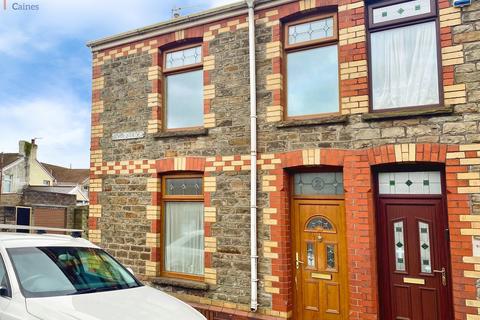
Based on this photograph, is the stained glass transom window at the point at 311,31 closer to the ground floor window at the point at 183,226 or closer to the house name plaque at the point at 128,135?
the ground floor window at the point at 183,226

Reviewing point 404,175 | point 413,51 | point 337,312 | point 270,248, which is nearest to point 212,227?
point 270,248

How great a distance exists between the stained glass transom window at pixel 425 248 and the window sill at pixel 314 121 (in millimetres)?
1949

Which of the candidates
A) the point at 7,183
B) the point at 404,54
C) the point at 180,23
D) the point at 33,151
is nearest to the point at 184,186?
the point at 180,23

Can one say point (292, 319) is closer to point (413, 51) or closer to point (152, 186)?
point (152, 186)

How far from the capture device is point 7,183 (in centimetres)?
3175

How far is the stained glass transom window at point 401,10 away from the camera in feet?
19.8

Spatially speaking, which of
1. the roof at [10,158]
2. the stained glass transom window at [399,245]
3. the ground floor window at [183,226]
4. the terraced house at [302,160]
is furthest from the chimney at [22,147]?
the stained glass transom window at [399,245]

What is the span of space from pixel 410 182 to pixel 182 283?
4.36 metres

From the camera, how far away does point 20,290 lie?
3.93 m

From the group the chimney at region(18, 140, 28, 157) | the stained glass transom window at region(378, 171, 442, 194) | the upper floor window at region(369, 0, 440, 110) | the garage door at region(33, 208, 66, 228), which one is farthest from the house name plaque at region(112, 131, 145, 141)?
the chimney at region(18, 140, 28, 157)

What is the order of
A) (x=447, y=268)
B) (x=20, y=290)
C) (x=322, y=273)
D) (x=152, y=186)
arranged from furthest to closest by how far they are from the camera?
(x=152, y=186), (x=322, y=273), (x=447, y=268), (x=20, y=290)

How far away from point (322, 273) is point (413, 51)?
3.77 meters

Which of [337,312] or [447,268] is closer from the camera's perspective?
[447,268]

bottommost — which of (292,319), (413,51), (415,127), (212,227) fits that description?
(292,319)
